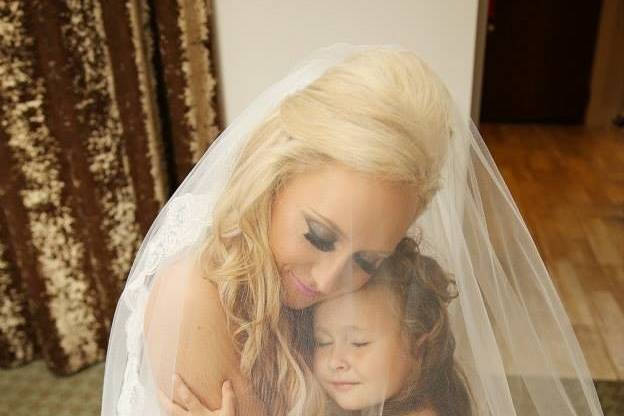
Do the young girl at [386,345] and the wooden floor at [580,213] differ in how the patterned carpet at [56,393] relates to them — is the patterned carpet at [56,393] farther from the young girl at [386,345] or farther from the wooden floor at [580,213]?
the young girl at [386,345]

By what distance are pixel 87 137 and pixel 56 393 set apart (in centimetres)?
82

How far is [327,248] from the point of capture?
2.31ft

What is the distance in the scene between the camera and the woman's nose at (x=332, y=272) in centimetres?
71

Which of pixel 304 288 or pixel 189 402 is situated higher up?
pixel 304 288

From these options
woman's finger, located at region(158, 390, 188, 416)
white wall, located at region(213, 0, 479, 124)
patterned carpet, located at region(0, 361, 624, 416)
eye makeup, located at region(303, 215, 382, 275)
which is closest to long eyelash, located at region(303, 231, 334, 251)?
eye makeup, located at region(303, 215, 382, 275)

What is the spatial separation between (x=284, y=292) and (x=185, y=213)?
0.56ft

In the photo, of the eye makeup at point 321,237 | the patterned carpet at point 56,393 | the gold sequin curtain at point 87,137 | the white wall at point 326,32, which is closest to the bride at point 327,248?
the eye makeup at point 321,237

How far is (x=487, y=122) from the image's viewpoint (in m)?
4.52

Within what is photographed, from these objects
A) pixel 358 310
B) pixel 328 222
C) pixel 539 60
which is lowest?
pixel 539 60

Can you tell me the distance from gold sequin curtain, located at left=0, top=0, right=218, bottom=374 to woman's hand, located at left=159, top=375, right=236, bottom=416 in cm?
99

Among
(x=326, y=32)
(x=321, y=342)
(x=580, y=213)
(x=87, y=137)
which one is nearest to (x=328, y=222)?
(x=321, y=342)

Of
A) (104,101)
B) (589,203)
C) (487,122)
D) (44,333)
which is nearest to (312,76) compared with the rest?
(104,101)

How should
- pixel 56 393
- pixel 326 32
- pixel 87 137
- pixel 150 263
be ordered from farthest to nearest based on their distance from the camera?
pixel 56 393 < pixel 87 137 < pixel 326 32 < pixel 150 263

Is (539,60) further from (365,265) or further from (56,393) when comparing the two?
(365,265)
